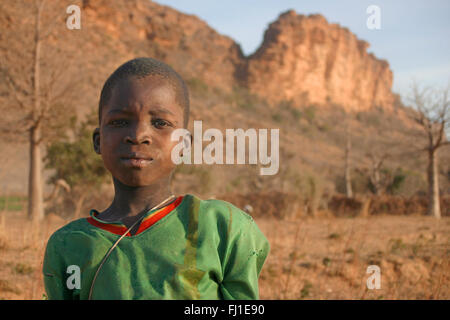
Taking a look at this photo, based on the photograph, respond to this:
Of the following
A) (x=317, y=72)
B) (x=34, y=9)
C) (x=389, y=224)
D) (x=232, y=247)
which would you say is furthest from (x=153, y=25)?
(x=232, y=247)

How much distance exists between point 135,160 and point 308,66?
2392 inches

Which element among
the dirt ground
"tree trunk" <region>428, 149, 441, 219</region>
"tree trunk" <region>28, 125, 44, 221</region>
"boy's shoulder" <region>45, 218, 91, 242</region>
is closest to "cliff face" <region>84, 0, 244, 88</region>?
"tree trunk" <region>28, 125, 44, 221</region>

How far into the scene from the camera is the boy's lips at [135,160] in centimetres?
106

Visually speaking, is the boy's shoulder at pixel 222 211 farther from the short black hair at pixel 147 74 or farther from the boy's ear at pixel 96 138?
the boy's ear at pixel 96 138

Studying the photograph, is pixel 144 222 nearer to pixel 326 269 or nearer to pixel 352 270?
pixel 326 269

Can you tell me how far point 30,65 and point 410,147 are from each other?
12.3 m

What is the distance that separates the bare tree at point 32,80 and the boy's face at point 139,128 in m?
9.26

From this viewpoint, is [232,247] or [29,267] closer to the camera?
[232,247]

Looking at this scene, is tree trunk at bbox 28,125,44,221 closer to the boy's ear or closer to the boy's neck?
the boy's ear

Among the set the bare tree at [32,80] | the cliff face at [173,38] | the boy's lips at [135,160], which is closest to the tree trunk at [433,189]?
the bare tree at [32,80]

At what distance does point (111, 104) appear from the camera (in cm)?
108

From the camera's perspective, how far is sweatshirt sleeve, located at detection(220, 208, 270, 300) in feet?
3.13

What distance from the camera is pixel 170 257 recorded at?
943 mm
